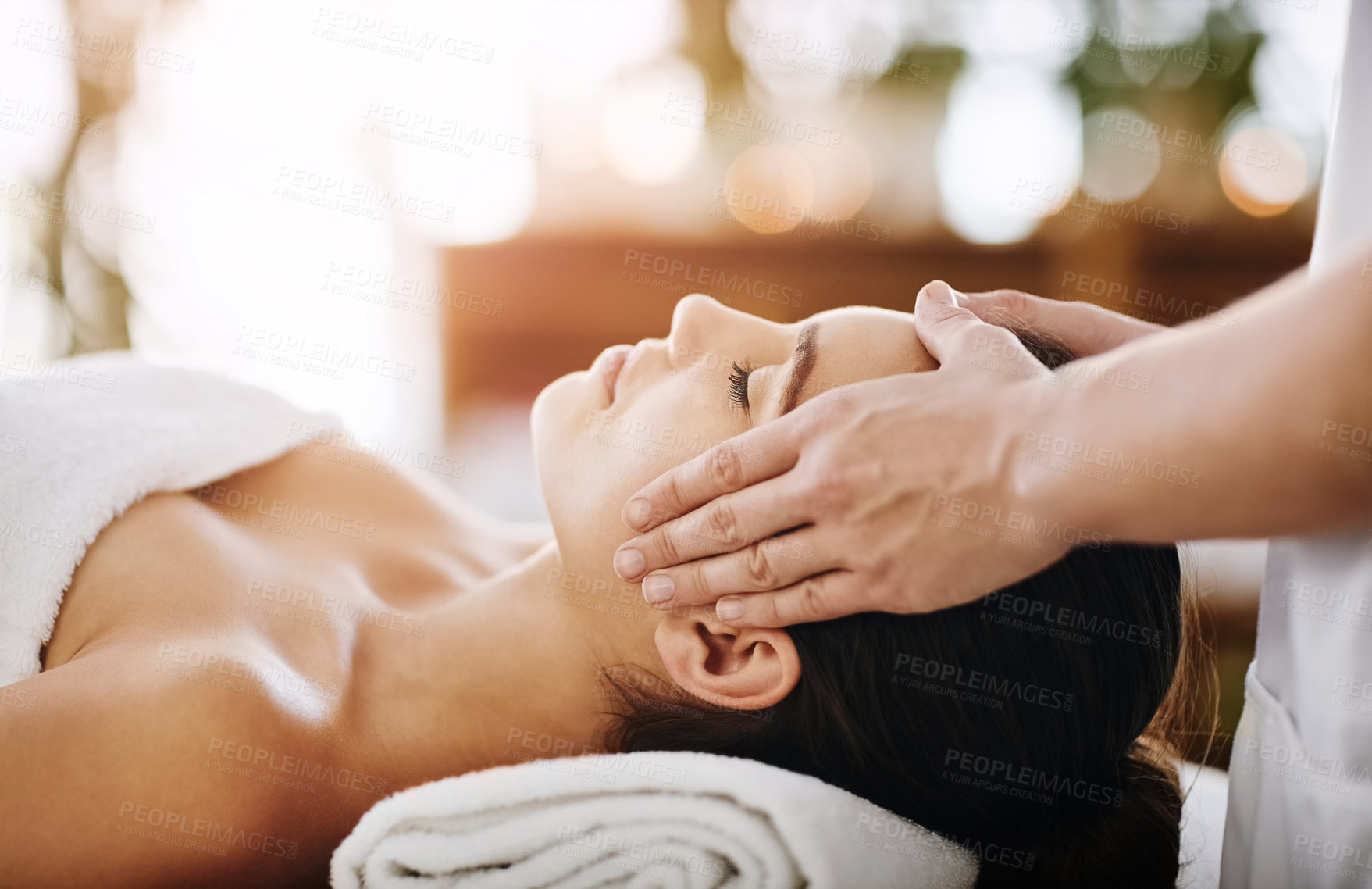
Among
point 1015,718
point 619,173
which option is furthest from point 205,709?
point 619,173

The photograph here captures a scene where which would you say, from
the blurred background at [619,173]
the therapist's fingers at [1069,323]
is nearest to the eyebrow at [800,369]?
the therapist's fingers at [1069,323]

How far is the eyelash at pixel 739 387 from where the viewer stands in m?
0.99

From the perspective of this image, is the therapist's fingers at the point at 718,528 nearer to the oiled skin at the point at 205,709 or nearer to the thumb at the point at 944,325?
the thumb at the point at 944,325

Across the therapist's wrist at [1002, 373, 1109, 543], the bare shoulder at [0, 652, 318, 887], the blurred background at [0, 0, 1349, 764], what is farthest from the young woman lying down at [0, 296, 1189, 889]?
the blurred background at [0, 0, 1349, 764]

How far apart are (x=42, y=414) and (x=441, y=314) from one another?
271 centimetres

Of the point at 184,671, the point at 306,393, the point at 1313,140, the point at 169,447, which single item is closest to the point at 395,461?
the point at 169,447

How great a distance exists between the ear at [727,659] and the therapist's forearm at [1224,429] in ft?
1.14

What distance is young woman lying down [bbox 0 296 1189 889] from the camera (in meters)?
0.82

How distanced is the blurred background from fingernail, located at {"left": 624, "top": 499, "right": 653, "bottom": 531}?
6.89 ft

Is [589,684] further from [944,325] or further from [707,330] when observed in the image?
[944,325]

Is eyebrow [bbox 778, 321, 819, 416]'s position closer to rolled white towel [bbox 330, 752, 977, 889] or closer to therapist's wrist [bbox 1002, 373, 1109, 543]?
therapist's wrist [bbox 1002, 373, 1109, 543]

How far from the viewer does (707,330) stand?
3.54 ft

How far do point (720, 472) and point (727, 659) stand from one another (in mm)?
257

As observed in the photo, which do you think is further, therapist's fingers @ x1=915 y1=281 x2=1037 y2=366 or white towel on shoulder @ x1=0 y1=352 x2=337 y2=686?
white towel on shoulder @ x1=0 y1=352 x2=337 y2=686
